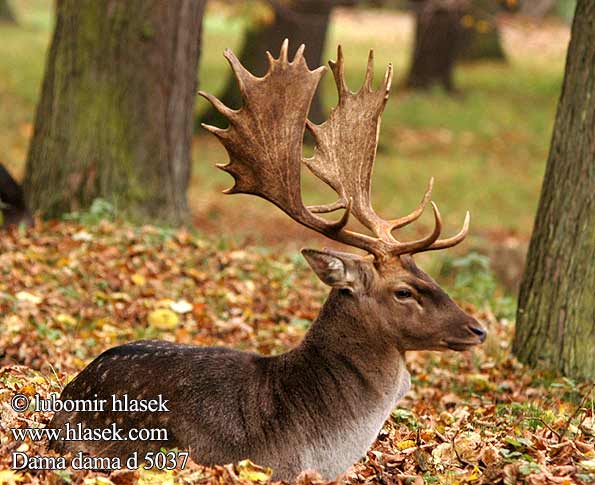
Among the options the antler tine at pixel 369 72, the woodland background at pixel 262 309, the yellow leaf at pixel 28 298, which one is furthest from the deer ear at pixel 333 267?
the yellow leaf at pixel 28 298

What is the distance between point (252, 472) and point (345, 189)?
1836 mm

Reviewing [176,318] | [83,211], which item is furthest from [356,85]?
[176,318]

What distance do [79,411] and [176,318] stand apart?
3.03 m

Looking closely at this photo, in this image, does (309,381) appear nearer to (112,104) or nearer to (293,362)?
(293,362)

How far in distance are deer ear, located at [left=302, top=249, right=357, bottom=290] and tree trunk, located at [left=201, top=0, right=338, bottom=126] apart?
14.8 m

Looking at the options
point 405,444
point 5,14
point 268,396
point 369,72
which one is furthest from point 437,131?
point 268,396

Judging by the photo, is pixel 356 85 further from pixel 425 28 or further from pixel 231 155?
pixel 231 155

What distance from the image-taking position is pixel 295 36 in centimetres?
2077

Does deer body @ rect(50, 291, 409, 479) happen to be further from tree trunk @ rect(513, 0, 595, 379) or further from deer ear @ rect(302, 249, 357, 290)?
tree trunk @ rect(513, 0, 595, 379)

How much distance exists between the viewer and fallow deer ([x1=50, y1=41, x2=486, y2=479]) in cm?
541

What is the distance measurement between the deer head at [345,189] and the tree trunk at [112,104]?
4719mm

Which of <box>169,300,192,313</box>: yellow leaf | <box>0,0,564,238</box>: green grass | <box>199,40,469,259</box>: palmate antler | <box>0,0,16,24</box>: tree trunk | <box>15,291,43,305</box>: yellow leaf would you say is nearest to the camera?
<box>199,40,469,259</box>: palmate antler

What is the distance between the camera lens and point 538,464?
5.30 metres

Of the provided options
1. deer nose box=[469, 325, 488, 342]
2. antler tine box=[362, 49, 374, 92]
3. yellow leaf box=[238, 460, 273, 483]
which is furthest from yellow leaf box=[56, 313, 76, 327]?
deer nose box=[469, 325, 488, 342]
